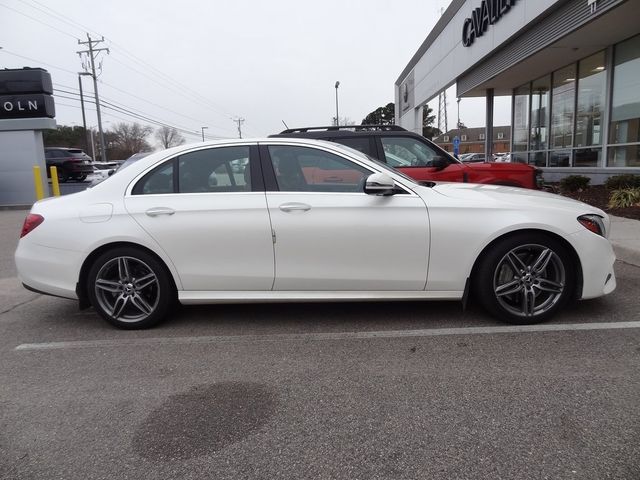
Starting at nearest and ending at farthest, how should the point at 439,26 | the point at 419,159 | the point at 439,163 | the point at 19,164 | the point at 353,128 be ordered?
the point at 439,163, the point at 419,159, the point at 353,128, the point at 19,164, the point at 439,26

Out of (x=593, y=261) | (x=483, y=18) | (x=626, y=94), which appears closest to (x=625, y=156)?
(x=626, y=94)

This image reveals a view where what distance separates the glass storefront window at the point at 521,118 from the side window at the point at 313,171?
17.8 meters

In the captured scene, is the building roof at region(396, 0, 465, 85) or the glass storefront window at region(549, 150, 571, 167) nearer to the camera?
the glass storefront window at region(549, 150, 571, 167)

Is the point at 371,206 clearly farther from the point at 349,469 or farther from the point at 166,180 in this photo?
the point at 349,469

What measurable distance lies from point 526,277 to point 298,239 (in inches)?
73.7

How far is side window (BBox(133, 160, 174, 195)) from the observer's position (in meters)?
4.26

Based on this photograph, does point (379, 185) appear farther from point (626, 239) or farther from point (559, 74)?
point (559, 74)

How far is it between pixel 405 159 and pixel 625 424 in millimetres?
4888

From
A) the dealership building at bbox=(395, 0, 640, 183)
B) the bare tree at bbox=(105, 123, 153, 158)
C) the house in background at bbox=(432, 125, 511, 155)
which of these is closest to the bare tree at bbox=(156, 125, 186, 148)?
the bare tree at bbox=(105, 123, 153, 158)

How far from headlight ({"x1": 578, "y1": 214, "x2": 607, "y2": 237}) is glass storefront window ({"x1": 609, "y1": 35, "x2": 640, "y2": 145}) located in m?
10.1

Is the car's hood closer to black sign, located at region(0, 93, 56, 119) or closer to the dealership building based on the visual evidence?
the dealership building

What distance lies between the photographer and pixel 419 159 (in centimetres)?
693

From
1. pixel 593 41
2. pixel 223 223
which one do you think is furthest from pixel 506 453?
pixel 593 41

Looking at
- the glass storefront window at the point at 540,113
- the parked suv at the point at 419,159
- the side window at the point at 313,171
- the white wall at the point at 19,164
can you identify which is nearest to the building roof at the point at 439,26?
the glass storefront window at the point at 540,113
